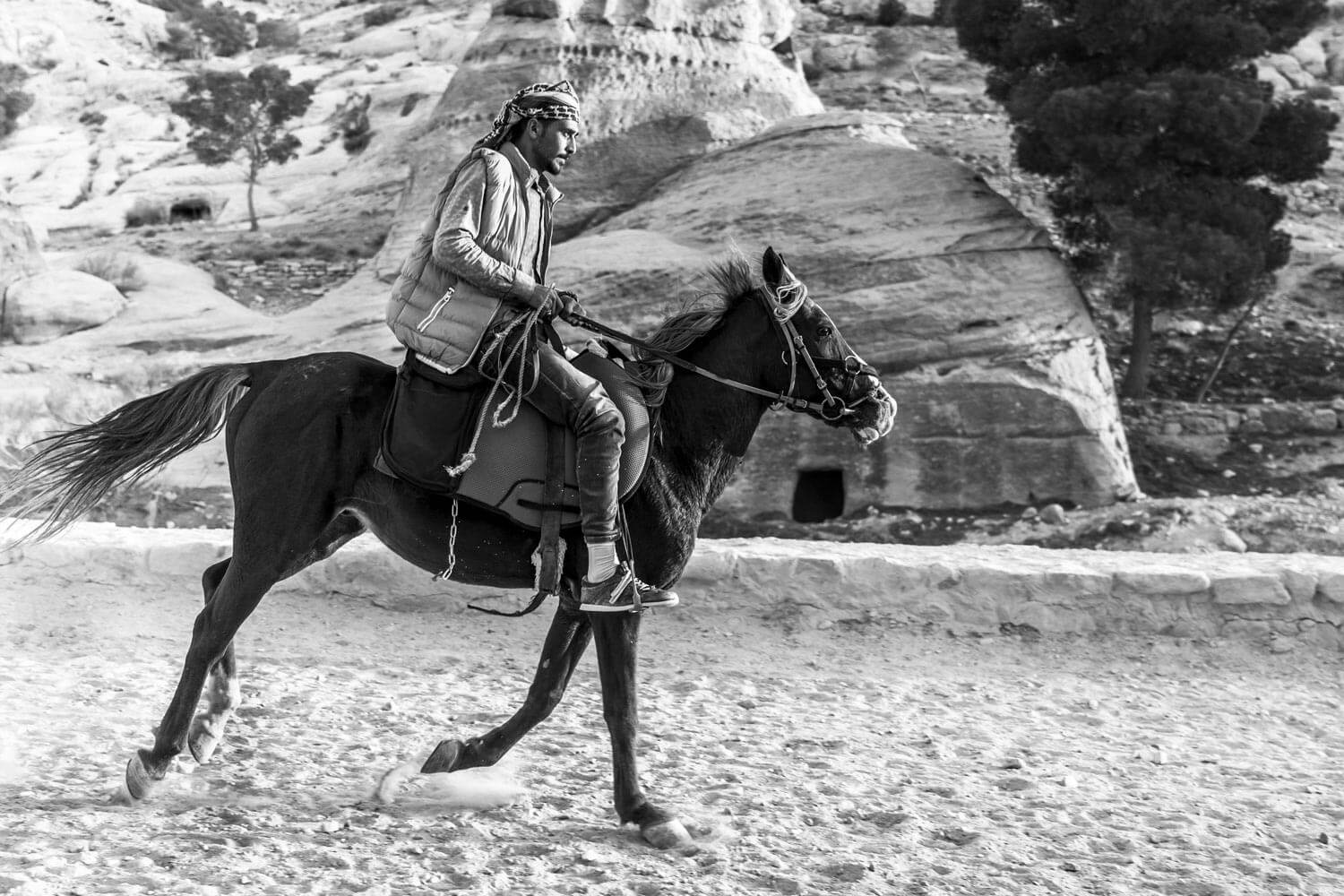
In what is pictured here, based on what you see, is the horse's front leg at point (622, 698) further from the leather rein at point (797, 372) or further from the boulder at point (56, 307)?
the boulder at point (56, 307)

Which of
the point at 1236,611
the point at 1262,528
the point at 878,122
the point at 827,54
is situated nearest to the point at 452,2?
the point at 827,54

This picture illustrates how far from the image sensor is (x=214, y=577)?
215 inches

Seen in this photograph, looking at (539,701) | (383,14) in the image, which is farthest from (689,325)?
(383,14)

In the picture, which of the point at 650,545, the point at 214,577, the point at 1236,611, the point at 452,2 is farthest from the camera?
the point at 452,2

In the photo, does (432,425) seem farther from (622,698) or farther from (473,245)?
(622,698)

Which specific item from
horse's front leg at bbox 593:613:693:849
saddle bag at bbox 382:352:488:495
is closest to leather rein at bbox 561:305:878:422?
saddle bag at bbox 382:352:488:495

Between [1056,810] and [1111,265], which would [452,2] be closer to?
A: [1111,265]

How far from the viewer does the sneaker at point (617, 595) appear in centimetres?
473

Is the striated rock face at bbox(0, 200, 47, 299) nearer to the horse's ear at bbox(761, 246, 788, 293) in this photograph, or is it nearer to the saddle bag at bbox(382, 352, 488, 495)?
the saddle bag at bbox(382, 352, 488, 495)

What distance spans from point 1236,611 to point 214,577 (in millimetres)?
5967

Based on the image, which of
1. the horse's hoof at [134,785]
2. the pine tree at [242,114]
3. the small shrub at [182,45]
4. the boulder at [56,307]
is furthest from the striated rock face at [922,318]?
the small shrub at [182,45]

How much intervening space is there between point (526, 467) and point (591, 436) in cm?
32

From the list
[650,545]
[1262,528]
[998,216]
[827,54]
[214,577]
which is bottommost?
[1262,528]

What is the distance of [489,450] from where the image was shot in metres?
4.87
